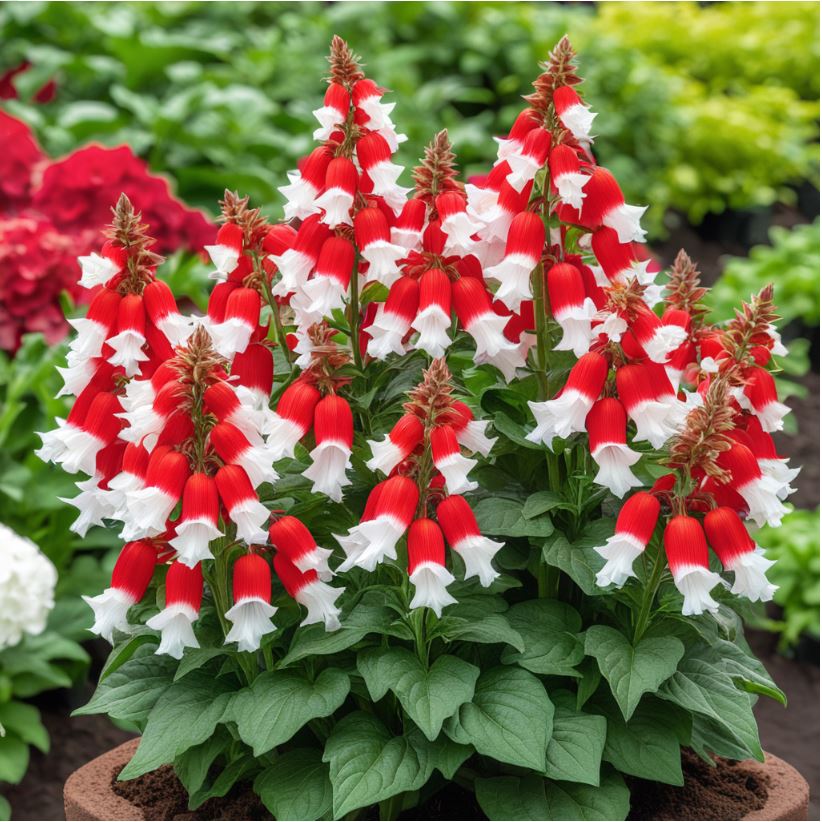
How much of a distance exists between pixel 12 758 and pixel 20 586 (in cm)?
66

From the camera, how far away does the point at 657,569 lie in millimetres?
1908

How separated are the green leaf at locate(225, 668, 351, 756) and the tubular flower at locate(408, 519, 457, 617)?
0.24 metres

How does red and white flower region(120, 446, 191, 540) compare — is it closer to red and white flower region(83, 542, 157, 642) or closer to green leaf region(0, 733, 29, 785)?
red and white flower region(83, 542, 157, 642)

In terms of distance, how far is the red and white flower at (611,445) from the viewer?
185 cm

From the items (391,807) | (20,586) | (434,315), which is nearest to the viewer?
(434,315)

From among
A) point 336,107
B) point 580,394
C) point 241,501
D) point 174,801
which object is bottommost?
point 174,801

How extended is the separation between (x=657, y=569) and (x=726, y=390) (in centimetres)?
30

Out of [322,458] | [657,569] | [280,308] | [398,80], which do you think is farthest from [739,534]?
[398,80]

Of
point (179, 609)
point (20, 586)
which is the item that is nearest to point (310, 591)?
point (179, 609)

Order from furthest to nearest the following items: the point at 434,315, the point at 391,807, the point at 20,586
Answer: the point at 20,586
the point at 391,807
the point at 434,315

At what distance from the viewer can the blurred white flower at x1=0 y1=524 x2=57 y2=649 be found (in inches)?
106

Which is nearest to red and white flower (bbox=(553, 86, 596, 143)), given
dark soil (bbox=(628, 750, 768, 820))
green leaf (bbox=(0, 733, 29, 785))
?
dark soil (bbox=(628, 750, 768, 820))

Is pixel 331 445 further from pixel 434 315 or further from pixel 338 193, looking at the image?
pixel 338 193

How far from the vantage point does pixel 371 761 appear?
6.36ft
